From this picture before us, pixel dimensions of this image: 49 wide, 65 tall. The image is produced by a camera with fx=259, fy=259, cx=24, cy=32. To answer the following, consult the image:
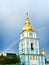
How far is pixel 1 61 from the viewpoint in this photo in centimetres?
4778

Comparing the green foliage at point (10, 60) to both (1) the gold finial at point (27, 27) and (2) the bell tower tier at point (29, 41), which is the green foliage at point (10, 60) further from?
(1) the gold finial at point (27, 27)

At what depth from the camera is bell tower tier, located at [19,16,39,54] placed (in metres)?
49.5

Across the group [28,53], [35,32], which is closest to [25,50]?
[28,53]

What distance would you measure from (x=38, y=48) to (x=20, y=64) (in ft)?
16.5

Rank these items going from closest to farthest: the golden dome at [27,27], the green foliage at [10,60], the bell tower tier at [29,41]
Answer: the green foliage at [10,60] → the bell tower tier at [29,41] → the golden dome at [27,27]

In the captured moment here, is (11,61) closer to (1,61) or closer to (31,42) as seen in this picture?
(1,61)

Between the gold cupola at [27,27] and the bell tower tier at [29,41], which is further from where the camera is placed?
the gold cupola at [27,27]

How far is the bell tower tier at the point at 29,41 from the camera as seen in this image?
1948 inches

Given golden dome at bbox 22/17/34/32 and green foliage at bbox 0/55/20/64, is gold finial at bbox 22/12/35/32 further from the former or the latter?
green foliage at bbox 0/55/20/64

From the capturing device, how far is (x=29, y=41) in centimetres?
4991

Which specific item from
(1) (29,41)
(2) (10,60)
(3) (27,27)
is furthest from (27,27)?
(2) (10,60)

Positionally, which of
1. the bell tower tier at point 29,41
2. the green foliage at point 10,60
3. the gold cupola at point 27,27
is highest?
the gold cupola at point 27,27

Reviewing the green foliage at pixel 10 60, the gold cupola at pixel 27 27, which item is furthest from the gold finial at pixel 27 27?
the green foliage at pixel 10 60

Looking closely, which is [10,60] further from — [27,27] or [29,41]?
[27,27]
